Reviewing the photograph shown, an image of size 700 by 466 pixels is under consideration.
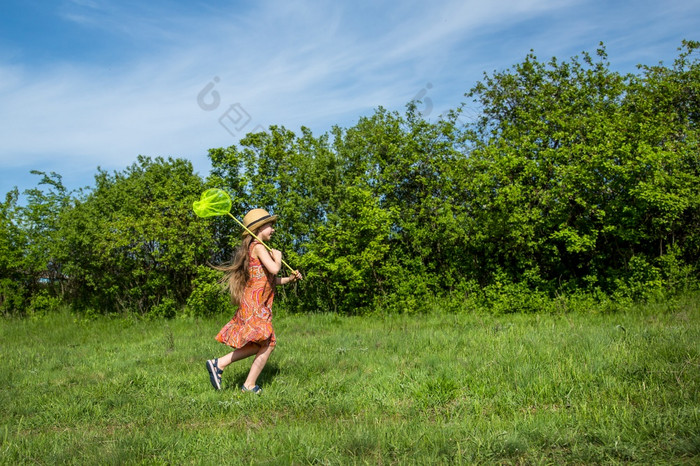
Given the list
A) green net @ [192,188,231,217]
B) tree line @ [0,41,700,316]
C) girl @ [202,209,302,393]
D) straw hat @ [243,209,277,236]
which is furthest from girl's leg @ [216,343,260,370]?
tree line @ [0,41,700,316]

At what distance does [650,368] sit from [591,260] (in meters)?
6.22

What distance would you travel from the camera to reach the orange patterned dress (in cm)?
550

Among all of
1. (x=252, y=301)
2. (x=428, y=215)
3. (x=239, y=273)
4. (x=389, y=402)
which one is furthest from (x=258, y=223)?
(x=428, y=215)

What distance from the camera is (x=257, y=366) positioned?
553 centimetres

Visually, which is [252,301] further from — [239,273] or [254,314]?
[239,273]

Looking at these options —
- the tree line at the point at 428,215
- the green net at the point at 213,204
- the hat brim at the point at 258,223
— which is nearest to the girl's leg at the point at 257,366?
the hat brim at the point at 258,223

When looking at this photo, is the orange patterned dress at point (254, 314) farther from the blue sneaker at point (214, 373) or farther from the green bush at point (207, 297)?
the green bush at point (207, 297)

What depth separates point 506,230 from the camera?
10820mm

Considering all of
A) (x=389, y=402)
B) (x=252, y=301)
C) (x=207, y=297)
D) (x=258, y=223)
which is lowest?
(x=389, y=402)

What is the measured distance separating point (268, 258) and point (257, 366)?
43.8 inches

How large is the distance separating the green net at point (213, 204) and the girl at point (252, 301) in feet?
1.54

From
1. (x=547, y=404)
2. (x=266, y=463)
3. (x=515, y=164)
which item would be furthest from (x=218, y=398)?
(x=515, y=164)

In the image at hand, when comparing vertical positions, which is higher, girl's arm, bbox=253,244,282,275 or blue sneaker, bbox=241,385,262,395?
girl's arm, bbox=253,244,282,275

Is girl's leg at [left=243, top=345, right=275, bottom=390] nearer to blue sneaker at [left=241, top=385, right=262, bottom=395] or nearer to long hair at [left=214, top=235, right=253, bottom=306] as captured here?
blue sneaker at [left=241, top=385, right=262, bottom=395]
